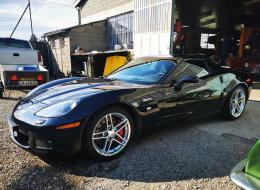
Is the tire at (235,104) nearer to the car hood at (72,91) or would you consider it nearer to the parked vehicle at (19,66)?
the car hood at (72,91)

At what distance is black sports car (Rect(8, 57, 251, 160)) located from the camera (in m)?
2.47

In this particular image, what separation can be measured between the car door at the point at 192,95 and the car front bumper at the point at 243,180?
150 cm

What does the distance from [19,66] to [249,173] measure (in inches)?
296

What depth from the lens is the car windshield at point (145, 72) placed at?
3420 mm

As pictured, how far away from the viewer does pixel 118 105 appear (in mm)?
2854

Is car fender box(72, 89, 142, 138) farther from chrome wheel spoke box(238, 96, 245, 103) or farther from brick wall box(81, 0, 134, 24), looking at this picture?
brick wall box(81, 0, 134, 24)

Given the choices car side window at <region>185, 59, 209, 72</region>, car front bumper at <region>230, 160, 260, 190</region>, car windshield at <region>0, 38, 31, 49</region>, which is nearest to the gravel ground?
car front bumper at <region>230, 160, 260, 190</region>

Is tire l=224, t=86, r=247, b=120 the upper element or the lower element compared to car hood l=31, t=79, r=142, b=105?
lower

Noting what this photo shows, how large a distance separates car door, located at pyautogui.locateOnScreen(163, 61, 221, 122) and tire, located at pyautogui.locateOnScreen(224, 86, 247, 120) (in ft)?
1.13

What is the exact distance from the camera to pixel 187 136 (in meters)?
3.63

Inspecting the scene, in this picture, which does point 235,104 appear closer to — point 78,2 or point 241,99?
point 241,99

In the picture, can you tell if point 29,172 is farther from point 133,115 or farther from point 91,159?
point 133,115

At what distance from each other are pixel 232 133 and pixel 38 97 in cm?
297

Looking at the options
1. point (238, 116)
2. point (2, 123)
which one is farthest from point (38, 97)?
point (238, 116)
